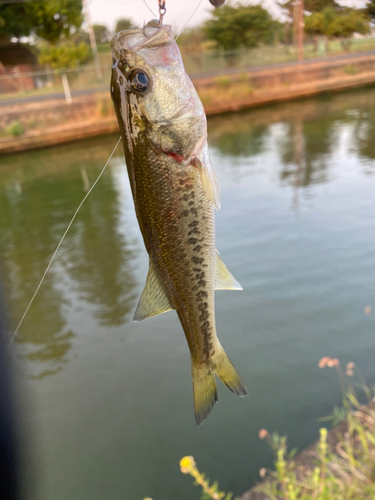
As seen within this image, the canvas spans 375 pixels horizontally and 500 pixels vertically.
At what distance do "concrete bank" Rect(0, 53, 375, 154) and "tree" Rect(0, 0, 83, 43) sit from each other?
52.0 ft

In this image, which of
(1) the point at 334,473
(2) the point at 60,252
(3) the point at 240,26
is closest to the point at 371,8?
(3) the point at 240,26

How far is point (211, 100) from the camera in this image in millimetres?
21969

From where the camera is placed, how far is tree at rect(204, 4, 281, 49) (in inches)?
1463

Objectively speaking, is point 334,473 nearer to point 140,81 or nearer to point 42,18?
point 140,81

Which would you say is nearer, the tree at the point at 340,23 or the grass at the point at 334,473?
the grass at the point at 334,473

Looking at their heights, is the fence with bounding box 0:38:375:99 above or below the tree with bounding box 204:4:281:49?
below

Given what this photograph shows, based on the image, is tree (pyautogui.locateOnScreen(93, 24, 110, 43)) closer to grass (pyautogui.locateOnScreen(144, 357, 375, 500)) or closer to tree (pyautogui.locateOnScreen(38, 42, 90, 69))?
tree (pyautogui.locateOnScreen(38, 42, 90, 69))

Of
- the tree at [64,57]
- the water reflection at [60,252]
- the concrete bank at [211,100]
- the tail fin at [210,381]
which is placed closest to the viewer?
the tail fin at [210,381]

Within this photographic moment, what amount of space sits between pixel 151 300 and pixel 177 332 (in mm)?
5398

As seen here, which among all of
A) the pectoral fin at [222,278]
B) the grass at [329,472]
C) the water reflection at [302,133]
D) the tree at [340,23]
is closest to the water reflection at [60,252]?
the grass at [329,472]

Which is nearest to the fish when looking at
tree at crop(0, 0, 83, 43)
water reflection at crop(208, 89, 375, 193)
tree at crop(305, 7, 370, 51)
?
water reflection at crop(208, 89, 375, 193)

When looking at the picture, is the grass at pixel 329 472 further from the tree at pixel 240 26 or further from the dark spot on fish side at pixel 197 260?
the tree at pixel 240 26

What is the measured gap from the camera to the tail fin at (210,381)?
1429mm

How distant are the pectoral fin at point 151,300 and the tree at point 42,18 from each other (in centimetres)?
3665
